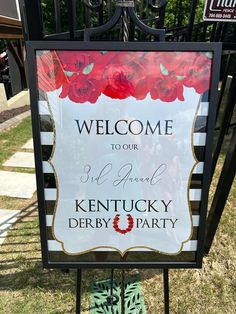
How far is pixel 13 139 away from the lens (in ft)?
20.4

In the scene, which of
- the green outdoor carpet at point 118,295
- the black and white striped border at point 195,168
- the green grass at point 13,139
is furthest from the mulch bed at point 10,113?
the black and white striped border at point 195,168

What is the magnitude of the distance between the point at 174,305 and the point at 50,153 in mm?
1700

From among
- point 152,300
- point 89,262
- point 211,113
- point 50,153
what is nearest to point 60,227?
point 89,262

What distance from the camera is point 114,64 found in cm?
122

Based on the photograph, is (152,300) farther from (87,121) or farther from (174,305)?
(87,121)

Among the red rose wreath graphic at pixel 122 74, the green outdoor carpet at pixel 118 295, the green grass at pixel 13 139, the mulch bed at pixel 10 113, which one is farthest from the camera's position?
the mulch bed at pixel 10 113

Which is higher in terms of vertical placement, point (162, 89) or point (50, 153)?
point (162, 89)

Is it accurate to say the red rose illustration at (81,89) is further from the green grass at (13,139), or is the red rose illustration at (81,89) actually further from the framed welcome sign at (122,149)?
the green grass at (13,139)

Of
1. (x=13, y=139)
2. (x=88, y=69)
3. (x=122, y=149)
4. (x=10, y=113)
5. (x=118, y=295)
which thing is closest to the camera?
(x=88, y=69)

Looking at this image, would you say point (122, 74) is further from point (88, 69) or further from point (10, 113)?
point (10, 113)

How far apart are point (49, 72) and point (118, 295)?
72.5 inches

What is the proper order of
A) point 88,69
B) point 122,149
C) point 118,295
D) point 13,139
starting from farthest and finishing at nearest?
1. point 13,139
2. point 118,295
3. point 122,149
4. point 88,69

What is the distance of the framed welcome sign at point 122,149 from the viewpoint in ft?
4.00

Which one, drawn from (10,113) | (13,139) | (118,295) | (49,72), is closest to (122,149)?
(49,72)
